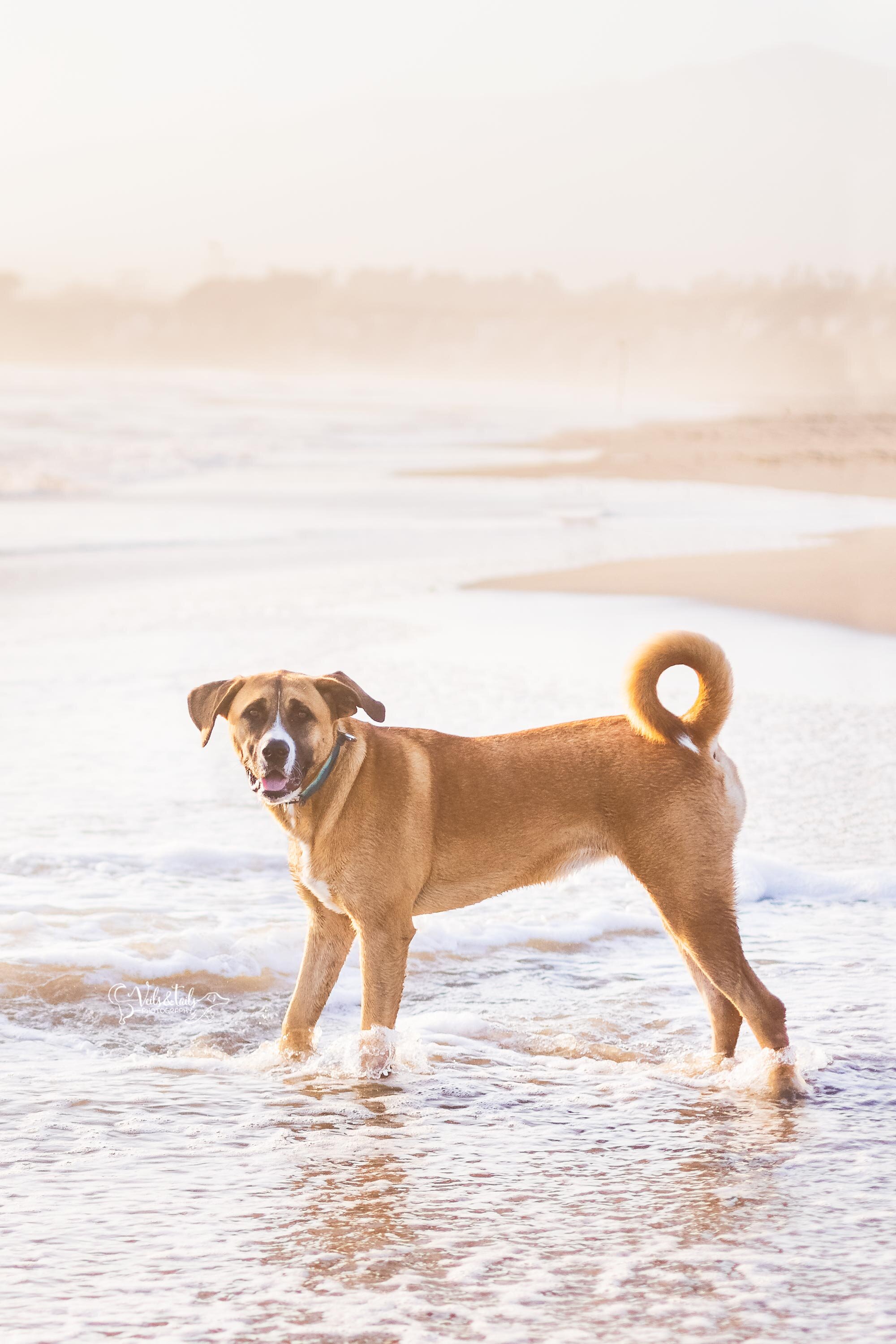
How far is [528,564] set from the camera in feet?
62.8

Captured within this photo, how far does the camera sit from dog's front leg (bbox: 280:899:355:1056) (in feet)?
16.3

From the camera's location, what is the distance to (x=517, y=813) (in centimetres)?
480

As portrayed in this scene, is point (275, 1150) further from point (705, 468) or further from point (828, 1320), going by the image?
point (705, 468)

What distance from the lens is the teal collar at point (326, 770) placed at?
183 inches

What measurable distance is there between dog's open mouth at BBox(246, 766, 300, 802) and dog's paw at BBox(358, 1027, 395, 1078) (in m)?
0.83

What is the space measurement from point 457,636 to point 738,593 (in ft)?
13.1

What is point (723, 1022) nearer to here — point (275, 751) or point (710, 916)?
point (710, 916)

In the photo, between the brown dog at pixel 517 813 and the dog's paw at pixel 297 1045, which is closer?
the brown dog at pixel 517 813

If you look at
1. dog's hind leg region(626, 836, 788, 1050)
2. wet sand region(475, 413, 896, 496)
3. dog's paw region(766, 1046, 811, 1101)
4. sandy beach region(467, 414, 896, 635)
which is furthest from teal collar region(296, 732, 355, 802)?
wet sand region(475, 413, 896, 496)

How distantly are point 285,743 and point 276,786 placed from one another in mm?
136

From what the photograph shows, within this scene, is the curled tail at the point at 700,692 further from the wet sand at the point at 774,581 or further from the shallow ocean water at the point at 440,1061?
the wet sand at the point at 774,581

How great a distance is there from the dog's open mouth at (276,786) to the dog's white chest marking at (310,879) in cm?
27

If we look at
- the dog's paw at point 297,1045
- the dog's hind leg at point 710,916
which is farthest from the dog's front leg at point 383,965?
the dog's hind leg at point 710,916

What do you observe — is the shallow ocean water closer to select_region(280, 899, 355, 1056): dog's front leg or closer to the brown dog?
select_region(280, 899, 355, 1056): dog's front leg
